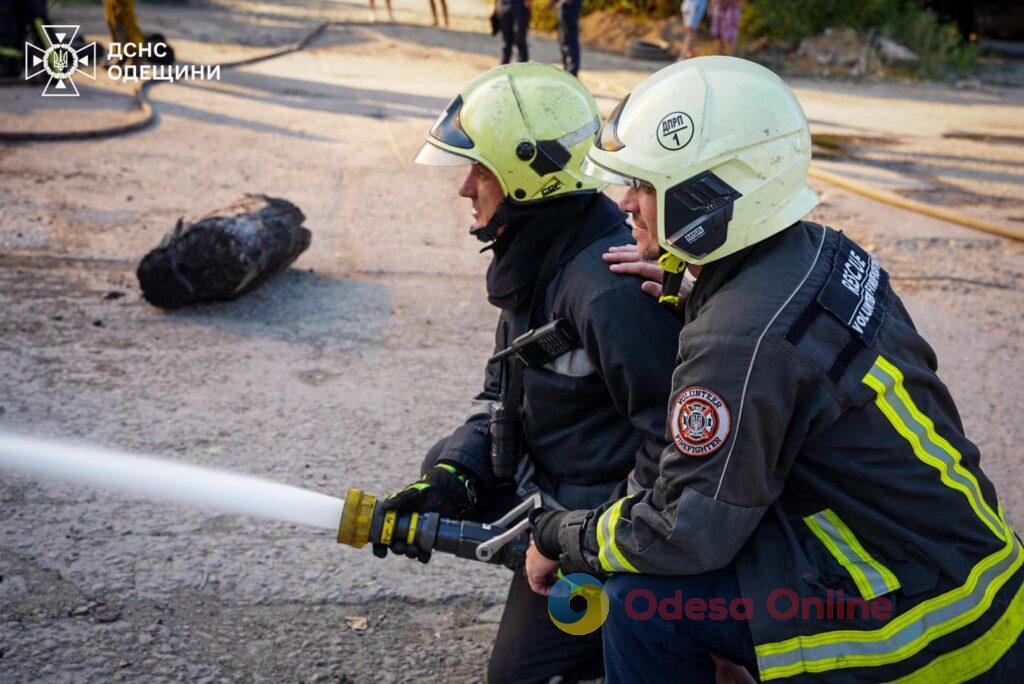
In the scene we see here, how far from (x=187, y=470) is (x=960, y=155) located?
30.8ft

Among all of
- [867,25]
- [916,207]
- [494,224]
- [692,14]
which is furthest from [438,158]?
[867,25]

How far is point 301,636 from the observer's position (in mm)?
3051

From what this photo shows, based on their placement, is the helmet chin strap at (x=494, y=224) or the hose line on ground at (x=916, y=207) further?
the hose line on ground at (x=916, y=207)

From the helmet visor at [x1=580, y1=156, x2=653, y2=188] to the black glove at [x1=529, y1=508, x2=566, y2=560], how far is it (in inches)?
32.0

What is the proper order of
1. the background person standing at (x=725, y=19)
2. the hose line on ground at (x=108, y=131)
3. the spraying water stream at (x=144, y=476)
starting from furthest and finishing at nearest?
the background person standing at (x=725, y=19)
the hose line on ground at (x=108, y=131)
the spraying water stream at (x=144, y=476)

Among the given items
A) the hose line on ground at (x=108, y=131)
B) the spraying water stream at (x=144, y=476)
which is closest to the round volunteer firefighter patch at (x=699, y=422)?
the spraying water stream at (x=144, y=476)

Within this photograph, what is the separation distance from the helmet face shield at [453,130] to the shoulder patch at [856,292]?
1.11 m

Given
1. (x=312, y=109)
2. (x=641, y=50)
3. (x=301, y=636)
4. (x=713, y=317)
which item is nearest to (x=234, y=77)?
(x=312, y=109)

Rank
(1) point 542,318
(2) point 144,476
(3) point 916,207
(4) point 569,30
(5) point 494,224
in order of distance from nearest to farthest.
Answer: (1) point 542,318
(5) point 494,224
(2) point 144,476
(3) point 916,207
(4) point 569,30

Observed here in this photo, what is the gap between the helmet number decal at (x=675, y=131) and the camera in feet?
7.23

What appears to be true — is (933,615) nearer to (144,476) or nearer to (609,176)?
(609,176)

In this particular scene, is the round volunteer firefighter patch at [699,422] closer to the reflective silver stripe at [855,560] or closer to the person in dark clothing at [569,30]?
the reflective silver stripe at [855,560]

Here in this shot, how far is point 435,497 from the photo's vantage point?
2.90 metres

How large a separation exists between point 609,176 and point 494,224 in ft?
1.94
